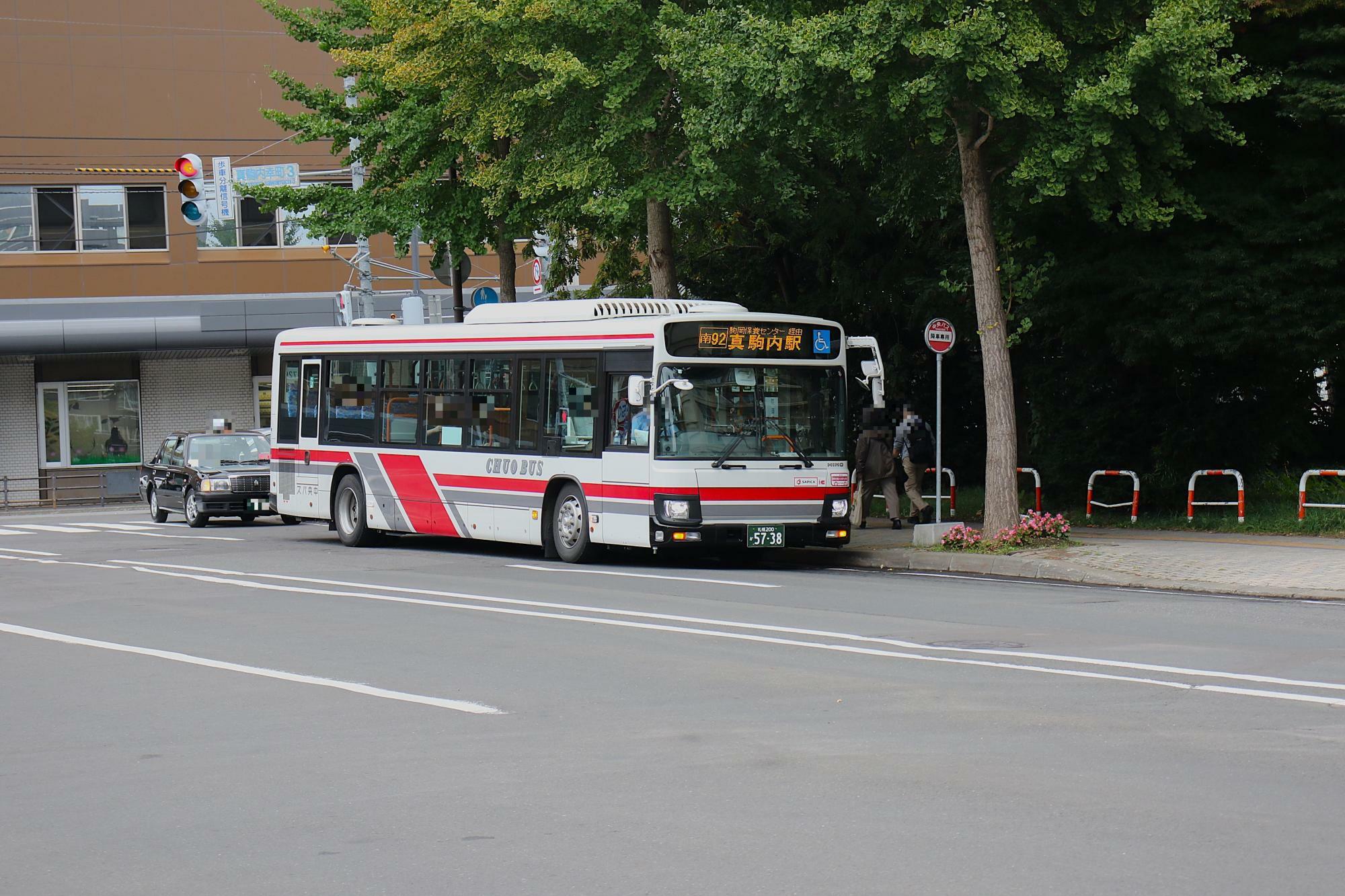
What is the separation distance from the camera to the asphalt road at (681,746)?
5977 mm

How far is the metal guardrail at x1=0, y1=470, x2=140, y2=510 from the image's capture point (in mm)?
42094

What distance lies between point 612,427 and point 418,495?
451 centimetres

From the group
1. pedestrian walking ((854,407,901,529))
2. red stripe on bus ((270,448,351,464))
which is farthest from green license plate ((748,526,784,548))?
red stripe on bus ((270,448,351,464))

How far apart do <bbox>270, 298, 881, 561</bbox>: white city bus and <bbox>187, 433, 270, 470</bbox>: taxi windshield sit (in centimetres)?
806

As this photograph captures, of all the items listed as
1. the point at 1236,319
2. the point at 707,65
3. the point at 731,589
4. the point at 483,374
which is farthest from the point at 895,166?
the point at 731,589

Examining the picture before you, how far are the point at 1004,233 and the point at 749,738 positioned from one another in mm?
15911

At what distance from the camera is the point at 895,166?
2180 cm

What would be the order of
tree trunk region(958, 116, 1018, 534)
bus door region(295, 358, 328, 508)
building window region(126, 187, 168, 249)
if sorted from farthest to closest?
1. building window region(126, 187, 168, 249)
2. bus door region(295, 358, 328, 508)
3. tree trunk region(958, 116, 1018, 534)

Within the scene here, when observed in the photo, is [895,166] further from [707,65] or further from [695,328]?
[695,328]

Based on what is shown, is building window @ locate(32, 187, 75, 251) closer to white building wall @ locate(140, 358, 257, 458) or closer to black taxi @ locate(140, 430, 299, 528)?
white building wall @ locate(140, 358, 257, 458)

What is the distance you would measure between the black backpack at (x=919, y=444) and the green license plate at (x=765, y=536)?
18.0 feet

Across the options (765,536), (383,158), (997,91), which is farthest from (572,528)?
(383,158)

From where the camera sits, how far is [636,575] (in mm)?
17750

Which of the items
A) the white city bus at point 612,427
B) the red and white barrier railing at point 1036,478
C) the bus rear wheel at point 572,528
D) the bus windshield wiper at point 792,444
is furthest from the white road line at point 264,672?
the red and white barrier railing at point 1036,478
